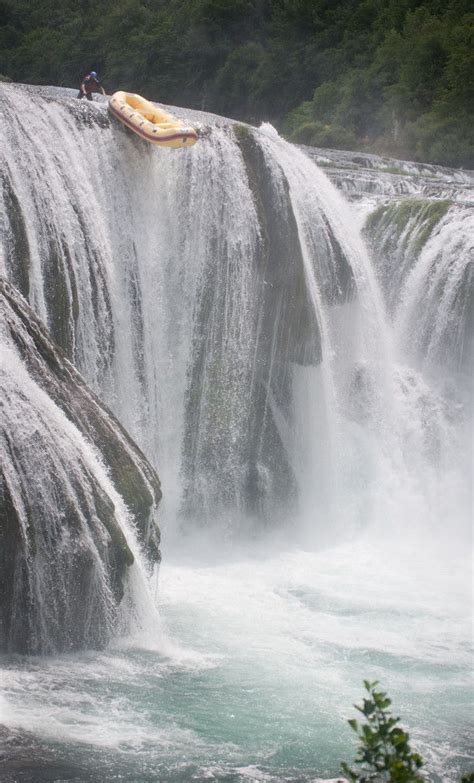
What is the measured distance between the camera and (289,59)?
1754 inches

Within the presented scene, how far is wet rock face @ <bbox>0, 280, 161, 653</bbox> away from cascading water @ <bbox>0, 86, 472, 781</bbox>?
0.77ft

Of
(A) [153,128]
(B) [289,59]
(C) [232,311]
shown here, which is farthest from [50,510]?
(B) [289,59]

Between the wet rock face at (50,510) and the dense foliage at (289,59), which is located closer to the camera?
the wet rock face at (50,510)

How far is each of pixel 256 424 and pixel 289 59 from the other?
1302 inches

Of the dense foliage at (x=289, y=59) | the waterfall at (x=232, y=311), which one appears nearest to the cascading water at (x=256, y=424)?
the waterfall at (x=232, y=311)

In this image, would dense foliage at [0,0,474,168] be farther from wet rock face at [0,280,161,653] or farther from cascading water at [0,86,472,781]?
wet rock face at [0,280,161,653]

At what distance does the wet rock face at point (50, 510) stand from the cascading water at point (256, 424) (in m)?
0.23

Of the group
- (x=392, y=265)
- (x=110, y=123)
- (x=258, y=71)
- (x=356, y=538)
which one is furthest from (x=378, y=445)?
(x=258, y=71)

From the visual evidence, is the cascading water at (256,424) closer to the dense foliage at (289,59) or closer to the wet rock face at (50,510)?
the wet rock face at (50,510)

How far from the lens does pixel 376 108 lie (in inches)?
1500

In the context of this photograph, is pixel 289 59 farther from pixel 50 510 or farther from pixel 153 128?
pixel 50 510

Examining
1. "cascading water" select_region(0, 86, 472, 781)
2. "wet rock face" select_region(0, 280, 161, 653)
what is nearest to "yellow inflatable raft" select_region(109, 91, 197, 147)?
"cascading water" select_region(0, 86, 472, 781)

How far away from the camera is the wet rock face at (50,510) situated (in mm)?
8641

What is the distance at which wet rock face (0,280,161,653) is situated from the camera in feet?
28.3
